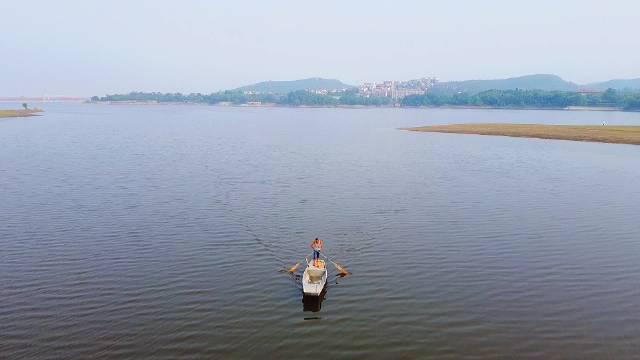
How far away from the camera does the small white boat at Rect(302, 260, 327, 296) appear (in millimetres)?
28125

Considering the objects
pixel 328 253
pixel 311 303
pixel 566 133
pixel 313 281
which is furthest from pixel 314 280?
pixel 566 133

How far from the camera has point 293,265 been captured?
34594 millimetres

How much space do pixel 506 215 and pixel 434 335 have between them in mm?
26461

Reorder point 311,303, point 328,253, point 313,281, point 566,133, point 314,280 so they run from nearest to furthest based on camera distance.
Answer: point 311,303 → point 313,281 → point 314,280 → point 328,253 → point 566,133

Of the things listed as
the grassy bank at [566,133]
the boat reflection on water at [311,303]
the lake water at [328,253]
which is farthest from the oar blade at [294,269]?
the grassy bank at [566,133]

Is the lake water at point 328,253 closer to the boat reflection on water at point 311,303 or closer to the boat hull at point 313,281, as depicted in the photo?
the boat reflection on water at point 311,303

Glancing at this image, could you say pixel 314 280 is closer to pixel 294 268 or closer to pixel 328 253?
pixel 294 268

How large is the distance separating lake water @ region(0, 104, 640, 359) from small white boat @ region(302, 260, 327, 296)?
2.37ft

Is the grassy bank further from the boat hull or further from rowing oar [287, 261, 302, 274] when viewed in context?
the boat hull

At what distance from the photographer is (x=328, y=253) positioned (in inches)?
1470

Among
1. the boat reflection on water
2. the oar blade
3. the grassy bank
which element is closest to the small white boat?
the boat reflection on water

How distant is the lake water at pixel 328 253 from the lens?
2431 cm

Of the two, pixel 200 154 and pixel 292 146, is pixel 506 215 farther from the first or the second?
pixel 292 146

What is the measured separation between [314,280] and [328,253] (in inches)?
324
